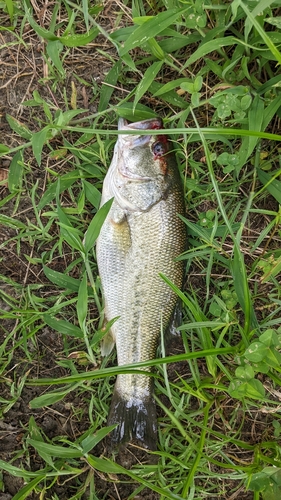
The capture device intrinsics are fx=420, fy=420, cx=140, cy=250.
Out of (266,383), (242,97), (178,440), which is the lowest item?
(178,440)

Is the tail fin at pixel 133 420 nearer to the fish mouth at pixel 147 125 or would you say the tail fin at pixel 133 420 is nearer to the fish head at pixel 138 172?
the fish head at pixel 138 172

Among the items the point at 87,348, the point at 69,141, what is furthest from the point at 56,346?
the point at 69,141

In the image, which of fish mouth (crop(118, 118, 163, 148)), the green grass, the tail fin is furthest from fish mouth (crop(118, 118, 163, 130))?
the tail fin

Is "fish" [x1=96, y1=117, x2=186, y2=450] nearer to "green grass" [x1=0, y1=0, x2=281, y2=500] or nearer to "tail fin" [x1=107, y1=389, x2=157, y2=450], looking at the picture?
"tail fin" [x1=107, y1=389, x2=157, y2=450]

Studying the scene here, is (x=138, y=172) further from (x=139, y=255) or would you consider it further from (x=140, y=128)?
(x=139, y=255)

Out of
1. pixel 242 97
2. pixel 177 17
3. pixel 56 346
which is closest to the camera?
pixel 177 17

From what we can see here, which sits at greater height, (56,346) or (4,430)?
(56,346)

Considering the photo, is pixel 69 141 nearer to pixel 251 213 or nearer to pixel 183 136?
pixel 183 136

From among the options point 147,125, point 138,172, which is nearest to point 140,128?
point 147,125
